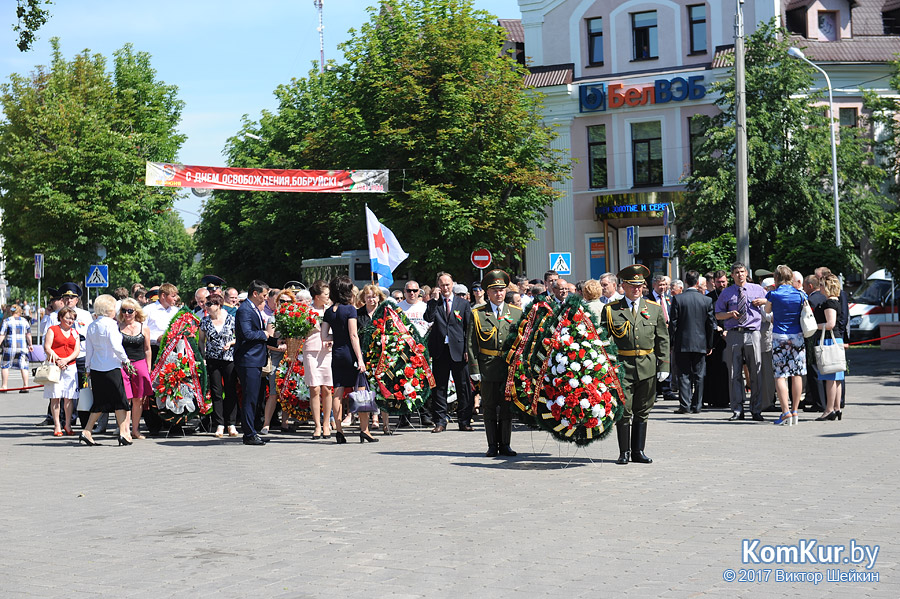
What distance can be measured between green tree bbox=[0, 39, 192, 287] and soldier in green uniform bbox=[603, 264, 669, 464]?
100 ft

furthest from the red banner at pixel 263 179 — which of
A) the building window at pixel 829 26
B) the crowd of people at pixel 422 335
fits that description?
the building window at pixel 829 26

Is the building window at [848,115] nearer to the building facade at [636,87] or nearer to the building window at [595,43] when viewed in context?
the building facade at [636,87]

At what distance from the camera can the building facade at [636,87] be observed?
4094cm

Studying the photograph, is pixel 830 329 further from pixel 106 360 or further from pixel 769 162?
pixel 769 162

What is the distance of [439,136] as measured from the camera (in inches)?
1303

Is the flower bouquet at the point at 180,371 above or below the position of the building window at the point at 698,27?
below

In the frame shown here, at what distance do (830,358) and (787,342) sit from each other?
62 cm

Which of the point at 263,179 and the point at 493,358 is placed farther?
the point at 263,179

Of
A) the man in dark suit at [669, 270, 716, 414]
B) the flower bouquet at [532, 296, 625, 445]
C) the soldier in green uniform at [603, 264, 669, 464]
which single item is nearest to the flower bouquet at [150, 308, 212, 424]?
the flower bouquet at [532, 296, 625, 445]

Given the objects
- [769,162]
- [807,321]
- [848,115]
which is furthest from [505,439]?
[848,115]

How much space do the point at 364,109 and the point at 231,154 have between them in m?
16.6

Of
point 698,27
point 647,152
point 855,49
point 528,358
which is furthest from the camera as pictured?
point 647,152

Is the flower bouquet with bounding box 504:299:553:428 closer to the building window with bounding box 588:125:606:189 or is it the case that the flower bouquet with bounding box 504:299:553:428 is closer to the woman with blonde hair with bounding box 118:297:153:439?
the woman with blonde hair with bounding box 118:297:153:439

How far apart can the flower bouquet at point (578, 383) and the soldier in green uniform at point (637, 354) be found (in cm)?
23
